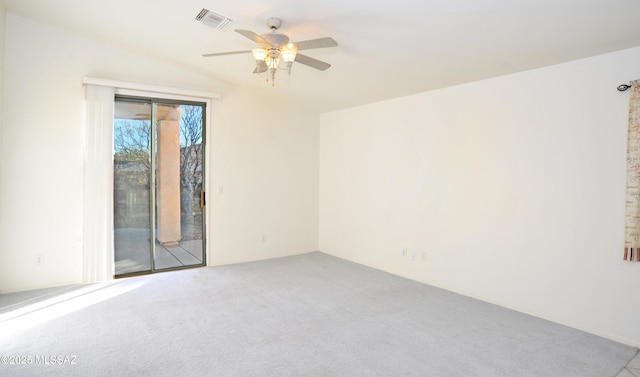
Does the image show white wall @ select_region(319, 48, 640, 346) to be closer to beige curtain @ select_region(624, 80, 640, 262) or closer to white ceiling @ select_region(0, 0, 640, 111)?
beige curtain @ select_region(624, 80, 640, 262)

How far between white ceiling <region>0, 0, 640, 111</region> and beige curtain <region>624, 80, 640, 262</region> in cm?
49

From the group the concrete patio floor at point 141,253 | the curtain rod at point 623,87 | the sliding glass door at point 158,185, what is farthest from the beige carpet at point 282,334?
the curtain rod at point 623,87

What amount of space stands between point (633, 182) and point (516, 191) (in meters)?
0.93

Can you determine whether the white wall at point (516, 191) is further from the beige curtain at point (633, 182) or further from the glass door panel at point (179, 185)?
the glass door panel at point (179, 185)

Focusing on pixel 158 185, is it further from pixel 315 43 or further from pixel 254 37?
pixel 315 43

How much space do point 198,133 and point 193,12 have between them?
2.20 m

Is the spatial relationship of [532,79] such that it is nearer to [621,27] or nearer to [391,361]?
[621,27]

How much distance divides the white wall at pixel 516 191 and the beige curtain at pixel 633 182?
0.07m

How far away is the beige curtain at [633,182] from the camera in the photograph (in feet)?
9.20

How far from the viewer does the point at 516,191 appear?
11.8 feet

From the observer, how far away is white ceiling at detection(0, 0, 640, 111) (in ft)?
8.31

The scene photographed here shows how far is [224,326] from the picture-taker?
3.16 meters

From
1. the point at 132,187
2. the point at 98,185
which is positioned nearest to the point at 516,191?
the point at 132,187

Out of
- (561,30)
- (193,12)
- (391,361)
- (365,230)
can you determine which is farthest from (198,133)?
(561,30)
